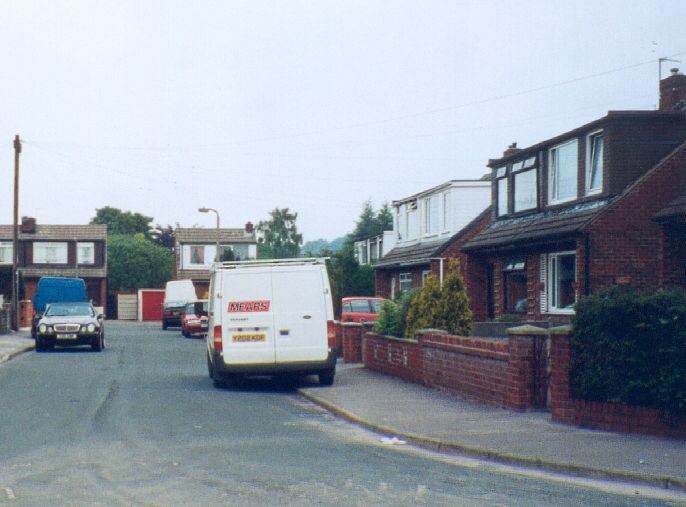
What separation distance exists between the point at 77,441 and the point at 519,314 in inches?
782

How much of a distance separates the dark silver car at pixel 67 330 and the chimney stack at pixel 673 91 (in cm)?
1810

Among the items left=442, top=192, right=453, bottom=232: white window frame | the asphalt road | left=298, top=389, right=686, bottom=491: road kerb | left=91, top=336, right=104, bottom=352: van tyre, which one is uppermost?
left=442, top=192, right=453, bottom=232: white window frame

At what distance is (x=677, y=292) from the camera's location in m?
12.0

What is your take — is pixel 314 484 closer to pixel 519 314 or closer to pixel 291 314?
pixel 291 314

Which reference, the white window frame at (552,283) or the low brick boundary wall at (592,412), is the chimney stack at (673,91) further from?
the low brick boundary wall at (592,412)

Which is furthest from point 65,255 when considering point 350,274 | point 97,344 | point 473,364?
point 473,364

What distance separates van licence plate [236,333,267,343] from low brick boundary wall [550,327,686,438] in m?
6.58

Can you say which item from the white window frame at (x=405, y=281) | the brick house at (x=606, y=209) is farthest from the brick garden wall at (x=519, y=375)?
the white window frame at (x=405, y=281)

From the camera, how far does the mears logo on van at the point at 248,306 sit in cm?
1839

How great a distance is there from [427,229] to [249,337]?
25.0 metres

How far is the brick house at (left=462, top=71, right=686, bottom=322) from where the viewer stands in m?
24.5

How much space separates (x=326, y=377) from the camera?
62.1 feet

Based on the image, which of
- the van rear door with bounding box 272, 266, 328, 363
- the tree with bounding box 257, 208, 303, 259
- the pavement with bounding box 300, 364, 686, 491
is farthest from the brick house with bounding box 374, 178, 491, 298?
the tree with bounding box 257, 208, 303, 259

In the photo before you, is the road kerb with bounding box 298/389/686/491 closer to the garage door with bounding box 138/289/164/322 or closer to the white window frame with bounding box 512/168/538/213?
the white window frame with bounding box 512/168/538/213
